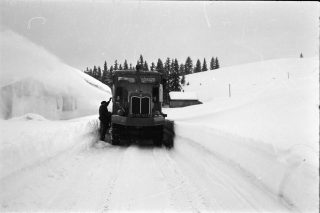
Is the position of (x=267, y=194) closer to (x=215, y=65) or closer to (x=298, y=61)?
(x=298, y=61)

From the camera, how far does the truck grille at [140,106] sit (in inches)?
489

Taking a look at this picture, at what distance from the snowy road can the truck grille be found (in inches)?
175

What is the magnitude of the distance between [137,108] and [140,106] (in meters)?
0.15

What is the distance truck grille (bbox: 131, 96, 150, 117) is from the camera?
489 inches

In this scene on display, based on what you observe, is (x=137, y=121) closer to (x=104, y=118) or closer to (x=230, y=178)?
(x=104, y=118)

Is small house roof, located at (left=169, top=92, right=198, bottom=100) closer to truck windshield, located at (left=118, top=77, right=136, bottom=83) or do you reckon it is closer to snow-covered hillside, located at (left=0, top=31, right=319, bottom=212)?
truck windshield, located at (left=118, top=77, right=136, bottom=83)

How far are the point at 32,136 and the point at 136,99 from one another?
4.89 metres

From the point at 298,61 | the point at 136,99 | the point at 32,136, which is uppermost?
the point at 298,61

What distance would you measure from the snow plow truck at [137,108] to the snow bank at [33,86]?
10.7m

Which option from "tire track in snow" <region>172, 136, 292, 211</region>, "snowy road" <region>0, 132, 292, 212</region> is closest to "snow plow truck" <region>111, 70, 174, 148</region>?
"tire track in snow" <region>172, 136, 292, 211</region>

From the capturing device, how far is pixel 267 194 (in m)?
4.73

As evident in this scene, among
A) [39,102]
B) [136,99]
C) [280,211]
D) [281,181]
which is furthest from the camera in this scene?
[39,102]

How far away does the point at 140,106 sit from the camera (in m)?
12.5

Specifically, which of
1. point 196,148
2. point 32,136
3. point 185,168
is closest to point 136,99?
point 196,148
